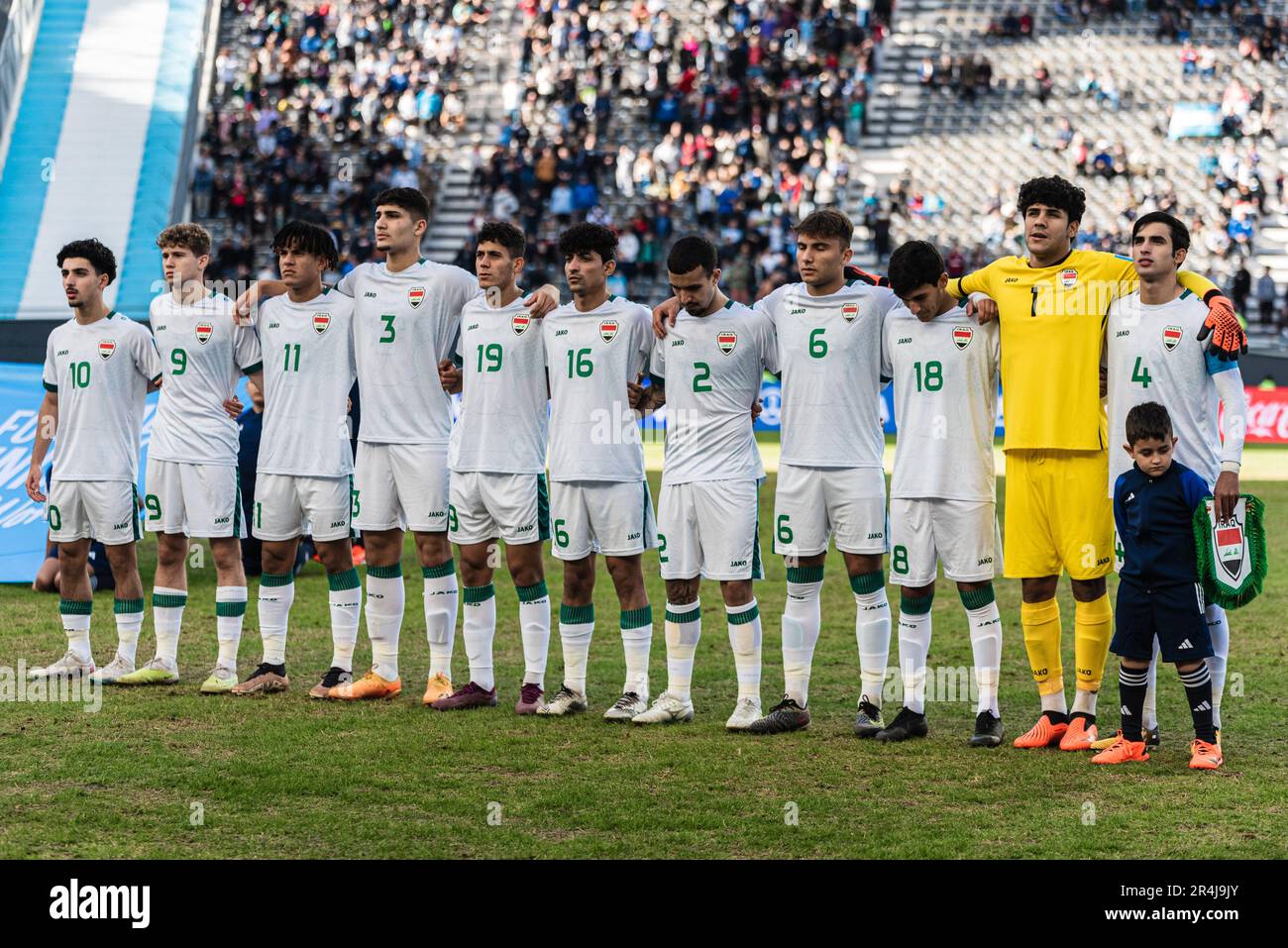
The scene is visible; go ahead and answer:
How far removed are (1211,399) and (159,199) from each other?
27668mm

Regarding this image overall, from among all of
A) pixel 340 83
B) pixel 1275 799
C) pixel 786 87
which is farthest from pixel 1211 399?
pixel 340 83

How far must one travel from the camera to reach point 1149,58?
1437 inches

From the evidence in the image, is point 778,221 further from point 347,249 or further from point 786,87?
point 347,249

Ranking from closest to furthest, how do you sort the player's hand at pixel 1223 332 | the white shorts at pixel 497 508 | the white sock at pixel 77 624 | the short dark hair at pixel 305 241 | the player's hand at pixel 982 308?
the player's hand at pixel 1223 332
the player's hand at pixel 982 308
the white shorts at pixel 497 508
the short dark hair at pixel 305 241
the white sock at pixel 77 624

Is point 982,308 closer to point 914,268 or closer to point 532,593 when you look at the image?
point 914,268

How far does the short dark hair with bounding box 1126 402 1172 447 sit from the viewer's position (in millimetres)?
6863

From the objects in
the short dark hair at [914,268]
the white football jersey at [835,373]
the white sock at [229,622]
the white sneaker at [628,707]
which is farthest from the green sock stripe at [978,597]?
the white sock at [229,622]

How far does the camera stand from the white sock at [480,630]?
26.9 ft

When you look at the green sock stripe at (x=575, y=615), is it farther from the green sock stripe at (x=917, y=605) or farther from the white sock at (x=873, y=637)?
the green sock stripe at (x=917, y=605)

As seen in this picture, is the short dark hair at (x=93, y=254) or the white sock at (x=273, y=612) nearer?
the white sock at (x=273, y=612)

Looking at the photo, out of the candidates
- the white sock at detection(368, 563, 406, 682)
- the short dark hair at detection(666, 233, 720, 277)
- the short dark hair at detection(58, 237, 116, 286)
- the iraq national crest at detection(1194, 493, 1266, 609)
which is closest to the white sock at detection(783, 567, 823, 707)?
the short dark hair at detection(666, 233, 720, 277)

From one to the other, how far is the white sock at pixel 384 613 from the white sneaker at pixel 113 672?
1.42m
